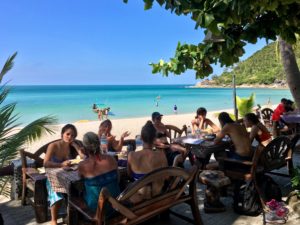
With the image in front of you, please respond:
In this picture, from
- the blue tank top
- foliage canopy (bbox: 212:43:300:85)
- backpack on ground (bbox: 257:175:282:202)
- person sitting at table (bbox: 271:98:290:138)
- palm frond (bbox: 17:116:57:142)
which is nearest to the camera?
the blue tank top

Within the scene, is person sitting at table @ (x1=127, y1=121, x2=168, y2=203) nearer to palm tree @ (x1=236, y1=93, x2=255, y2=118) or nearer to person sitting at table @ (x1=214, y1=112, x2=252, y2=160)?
person sitting at table @ (x1=214, y1=112, x2=252, y2=160)

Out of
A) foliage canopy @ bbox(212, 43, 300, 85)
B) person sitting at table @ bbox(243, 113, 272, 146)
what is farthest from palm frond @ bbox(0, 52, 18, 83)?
foliage canopy @ bbox(212, 43, 300, 85)

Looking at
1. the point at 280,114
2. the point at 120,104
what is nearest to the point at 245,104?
the point at 280,114

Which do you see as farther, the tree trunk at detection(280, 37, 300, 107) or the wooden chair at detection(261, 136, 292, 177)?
the tree trunk at detection(280, 37, 300, 107)

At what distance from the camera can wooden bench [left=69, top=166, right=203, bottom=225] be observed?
261cm

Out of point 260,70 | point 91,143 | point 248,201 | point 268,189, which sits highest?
point 260,70

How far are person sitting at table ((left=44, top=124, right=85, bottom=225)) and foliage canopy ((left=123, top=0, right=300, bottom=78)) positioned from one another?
143cm

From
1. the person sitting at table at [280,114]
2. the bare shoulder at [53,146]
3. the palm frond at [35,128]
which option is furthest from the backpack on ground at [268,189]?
the person sitting at table at [280,114]

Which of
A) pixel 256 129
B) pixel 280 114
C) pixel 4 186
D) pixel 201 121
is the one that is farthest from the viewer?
pixel 280 114

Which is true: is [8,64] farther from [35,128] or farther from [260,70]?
[260,70]

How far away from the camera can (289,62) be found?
4.96 m

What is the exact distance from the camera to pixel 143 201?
2951 millimetres

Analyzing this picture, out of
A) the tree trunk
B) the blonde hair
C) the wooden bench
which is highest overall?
the tree trunk

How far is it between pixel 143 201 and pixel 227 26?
67.5 inches
